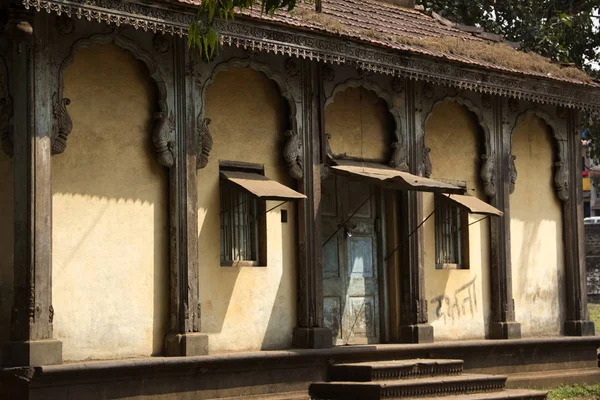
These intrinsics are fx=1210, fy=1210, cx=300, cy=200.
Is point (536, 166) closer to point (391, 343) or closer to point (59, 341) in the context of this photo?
point (391, 343)

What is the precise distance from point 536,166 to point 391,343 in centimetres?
402

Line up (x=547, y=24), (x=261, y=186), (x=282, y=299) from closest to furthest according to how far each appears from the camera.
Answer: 1. (x=261, y=186)
2. (x=282, y=299)
3. (x=547, y=24)

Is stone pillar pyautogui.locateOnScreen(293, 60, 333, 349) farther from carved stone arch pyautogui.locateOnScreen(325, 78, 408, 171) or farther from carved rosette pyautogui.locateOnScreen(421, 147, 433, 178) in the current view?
carved rosette pyautogui.locateOnScreen(421, 147, 433, 178)

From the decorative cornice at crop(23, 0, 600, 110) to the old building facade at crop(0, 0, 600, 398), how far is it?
0.02 meters

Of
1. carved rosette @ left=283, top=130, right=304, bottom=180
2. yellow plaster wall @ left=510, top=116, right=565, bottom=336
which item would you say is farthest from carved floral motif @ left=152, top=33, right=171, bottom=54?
yellow plaster wall @ left=510, top=116, right=565, bottom=336

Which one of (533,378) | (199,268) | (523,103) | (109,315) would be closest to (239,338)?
(199,268)

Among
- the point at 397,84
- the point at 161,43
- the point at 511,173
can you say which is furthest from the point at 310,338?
the point at 511,173

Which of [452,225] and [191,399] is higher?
[452,225]

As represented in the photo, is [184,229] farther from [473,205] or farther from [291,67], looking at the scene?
[473,205]

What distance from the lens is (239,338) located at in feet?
44.3

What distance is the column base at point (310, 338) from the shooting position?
14.0 metres

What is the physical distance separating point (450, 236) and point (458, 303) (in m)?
0.93

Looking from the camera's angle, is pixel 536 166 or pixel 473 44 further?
pixel 536 166

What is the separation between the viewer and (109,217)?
40.4ft
